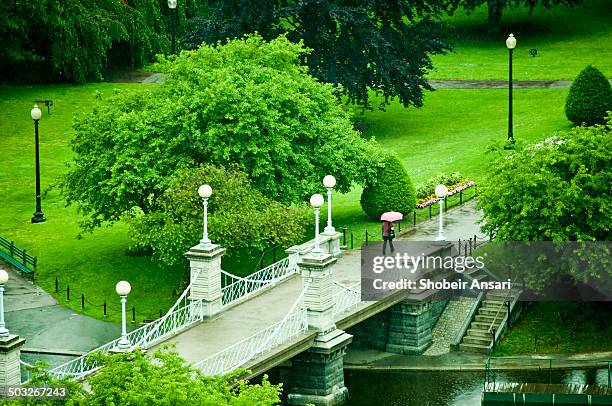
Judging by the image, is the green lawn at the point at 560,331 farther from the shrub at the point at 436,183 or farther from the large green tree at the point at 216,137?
the shrub at the point at 436,183

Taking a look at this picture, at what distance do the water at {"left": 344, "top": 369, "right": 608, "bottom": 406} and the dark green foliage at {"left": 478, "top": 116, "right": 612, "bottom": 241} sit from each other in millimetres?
4919

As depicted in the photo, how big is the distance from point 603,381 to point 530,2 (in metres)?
48.6

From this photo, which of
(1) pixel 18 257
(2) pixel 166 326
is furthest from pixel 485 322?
(1) pixel 18 257

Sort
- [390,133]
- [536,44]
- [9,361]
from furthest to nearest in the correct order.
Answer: [536,44] → [390,133] → [9,361]

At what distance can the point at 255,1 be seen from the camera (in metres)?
77.5

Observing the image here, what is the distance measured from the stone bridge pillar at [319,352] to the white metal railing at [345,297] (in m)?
1.78

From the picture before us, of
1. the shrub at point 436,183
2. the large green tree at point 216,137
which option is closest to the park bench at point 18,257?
the large green tree at point 216,137

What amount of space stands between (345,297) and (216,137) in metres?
9.22

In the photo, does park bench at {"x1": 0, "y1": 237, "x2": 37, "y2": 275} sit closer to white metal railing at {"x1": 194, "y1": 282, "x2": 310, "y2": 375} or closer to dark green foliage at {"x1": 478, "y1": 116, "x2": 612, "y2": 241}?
white metal railing at {"x1": 194, "y1": 282, "x2": 310, "y2": 375}

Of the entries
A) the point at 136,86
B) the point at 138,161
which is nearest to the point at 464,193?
the point at 138,161

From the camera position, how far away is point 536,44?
9900cm

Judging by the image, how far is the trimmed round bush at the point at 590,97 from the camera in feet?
241

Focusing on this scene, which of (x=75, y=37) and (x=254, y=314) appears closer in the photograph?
(x=254, y=314)

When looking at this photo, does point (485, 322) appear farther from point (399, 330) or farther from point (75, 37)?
point (75, 37)
